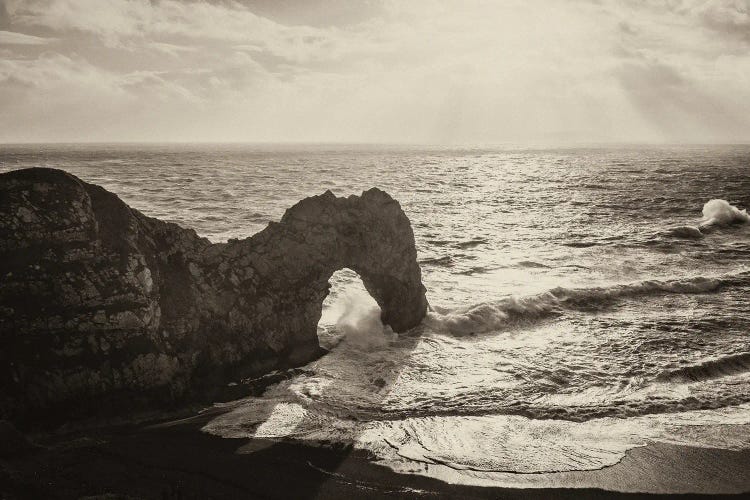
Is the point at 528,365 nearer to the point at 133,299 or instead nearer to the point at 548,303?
the point at 548,303

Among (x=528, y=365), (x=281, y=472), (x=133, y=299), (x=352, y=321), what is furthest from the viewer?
(x=352, y=321)

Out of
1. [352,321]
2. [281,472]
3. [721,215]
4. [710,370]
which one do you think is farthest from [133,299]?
[721,215]

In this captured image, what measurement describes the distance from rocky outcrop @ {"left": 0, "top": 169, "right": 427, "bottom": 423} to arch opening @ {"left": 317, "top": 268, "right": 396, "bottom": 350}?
1.14m

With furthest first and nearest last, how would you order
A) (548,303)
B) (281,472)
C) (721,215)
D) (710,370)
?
(721,215) < (548,303) < (710,370) < (281,472)

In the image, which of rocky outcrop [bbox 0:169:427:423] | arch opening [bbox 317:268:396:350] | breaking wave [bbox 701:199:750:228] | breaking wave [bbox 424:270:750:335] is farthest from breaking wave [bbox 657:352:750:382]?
breaking wave [bbox 701:199:750:228]

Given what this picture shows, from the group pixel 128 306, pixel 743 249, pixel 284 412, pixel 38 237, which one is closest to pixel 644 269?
pixel 743 249

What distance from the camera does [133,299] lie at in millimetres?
A: 8141

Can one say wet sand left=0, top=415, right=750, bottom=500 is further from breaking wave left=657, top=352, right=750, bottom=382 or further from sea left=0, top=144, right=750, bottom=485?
breaking wave left=657, top=352, right=750, bottom=382

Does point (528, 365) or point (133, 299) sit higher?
point (133, 299)

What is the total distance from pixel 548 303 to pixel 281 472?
9679 millimetres

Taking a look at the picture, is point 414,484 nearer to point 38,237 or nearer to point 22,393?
point 22,393

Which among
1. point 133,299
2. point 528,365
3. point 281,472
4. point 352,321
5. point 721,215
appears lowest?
point 281,472

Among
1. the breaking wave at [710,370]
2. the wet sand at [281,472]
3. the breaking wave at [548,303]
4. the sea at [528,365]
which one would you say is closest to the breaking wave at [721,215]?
the sea at [528,365]

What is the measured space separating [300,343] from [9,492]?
6064mm
